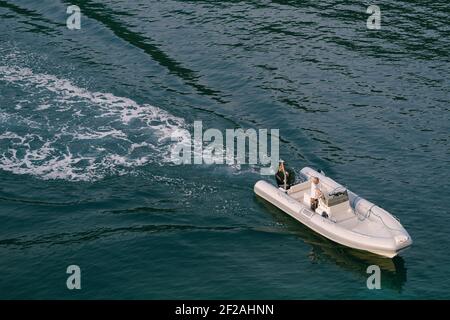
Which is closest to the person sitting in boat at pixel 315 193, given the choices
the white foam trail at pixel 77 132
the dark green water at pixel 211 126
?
the dark green water at pixel 211 126

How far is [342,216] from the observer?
38031 mm

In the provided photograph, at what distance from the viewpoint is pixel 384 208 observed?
39.6 metres

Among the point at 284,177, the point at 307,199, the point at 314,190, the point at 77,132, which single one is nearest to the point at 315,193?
the point at 314,190

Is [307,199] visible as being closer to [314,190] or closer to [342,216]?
[314,190]

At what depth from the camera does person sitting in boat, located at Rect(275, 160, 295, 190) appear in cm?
4022

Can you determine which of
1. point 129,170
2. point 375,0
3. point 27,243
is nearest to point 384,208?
point 129,170

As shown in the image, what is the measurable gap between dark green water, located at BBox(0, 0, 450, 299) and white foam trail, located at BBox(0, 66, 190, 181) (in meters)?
0.16

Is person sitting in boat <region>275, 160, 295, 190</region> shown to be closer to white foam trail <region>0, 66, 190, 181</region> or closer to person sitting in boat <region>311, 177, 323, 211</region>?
person sitting in boat <region>311, 177, 323, 211</region>

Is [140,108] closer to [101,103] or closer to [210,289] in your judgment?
[101,103]

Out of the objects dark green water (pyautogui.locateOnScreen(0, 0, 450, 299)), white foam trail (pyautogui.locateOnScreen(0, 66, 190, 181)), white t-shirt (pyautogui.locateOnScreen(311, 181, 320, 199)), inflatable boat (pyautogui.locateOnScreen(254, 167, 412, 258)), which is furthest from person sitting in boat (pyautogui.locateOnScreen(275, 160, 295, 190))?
white foam trail (pyautogui.locateOnScreen(0, 66, 190, 181))

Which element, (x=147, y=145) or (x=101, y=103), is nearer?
(x=147, y=145)
